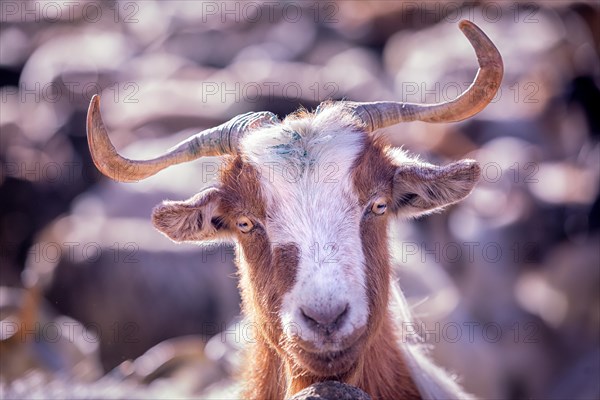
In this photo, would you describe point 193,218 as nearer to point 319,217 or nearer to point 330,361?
point 319,217

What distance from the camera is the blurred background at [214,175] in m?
9.59

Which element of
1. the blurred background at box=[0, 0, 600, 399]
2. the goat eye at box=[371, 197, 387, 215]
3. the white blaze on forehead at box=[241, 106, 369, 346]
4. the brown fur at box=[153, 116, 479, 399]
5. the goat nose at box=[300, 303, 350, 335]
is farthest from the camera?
the blurred background at box=[0, 0, 600, 399]

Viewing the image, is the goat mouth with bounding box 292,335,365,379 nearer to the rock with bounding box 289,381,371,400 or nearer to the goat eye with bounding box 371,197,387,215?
the rock with bounding box 289,381,371,400

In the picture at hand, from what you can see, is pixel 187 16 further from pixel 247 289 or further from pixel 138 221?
pixel 247 289

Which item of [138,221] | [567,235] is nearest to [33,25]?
[138,221]

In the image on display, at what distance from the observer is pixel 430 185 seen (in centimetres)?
546

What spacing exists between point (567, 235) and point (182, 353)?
5519 mm

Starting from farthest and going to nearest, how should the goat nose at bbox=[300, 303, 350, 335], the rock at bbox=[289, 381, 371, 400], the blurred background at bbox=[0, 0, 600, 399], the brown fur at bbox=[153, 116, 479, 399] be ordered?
the blurred background at bbox=[0, 0, 600, 399] → the brown fur at bbox=[153, 116, 479, 399] → the goat nose at bbox=[300, 303, 350, 335] → the rock at bbox=[289, 381, 371, 400]

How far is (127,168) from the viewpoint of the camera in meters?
5.37

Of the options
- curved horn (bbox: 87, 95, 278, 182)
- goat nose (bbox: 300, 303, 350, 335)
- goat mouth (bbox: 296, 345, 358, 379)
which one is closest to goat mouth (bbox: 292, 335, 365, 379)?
goat mouth (bbox: 296, 345, 358, 379)

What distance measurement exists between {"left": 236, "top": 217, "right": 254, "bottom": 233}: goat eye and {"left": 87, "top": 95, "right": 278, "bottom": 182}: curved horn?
1.50 ft

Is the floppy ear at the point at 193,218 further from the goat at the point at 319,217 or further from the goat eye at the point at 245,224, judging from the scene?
the goat eye at the point at 245,224

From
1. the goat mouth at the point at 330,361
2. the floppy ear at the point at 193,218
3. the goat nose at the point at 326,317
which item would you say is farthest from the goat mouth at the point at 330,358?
the floppy ear at the point at 193,218

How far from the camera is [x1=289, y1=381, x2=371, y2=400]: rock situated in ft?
14.6
